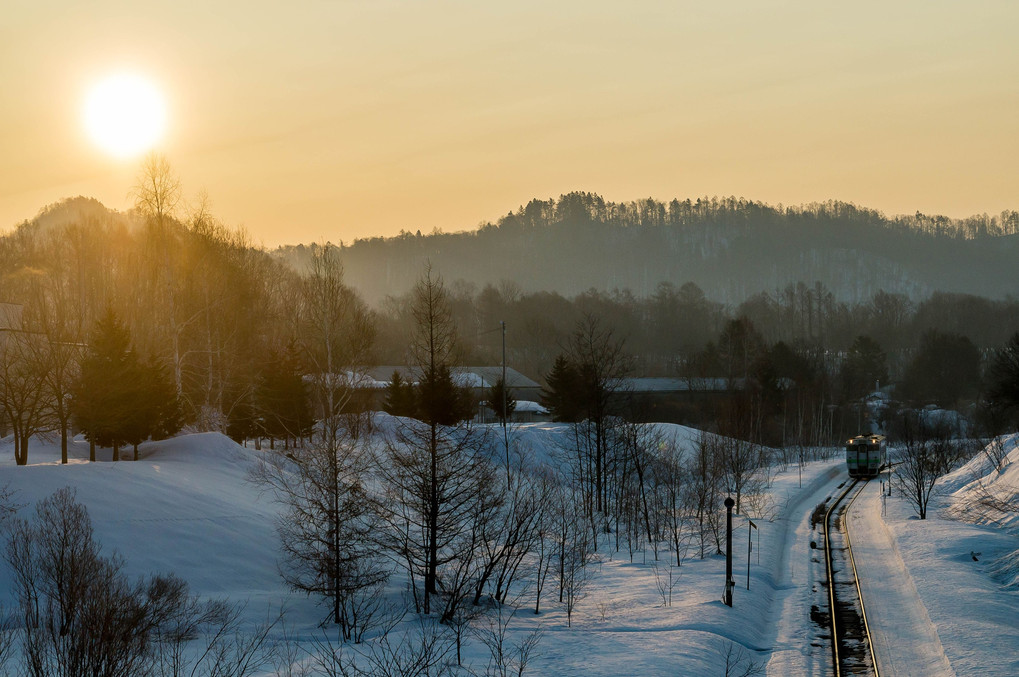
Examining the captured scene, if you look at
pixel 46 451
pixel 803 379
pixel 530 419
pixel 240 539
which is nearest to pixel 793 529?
pixel 240 539

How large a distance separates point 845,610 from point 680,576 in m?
6.07

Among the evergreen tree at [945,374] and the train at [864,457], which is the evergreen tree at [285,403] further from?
the evergreen tree at [945,374]

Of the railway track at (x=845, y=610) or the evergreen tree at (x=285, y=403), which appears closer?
the railway track at (x=845, y=610)

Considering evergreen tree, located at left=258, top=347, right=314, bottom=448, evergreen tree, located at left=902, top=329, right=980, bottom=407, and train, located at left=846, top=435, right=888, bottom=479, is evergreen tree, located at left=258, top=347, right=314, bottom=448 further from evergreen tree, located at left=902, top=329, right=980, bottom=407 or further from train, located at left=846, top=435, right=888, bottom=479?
evergreen tree, located at left=902, top=329, right=980, bottom=407

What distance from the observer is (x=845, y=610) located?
21484 mm

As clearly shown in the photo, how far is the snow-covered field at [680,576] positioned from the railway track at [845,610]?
0.36 metres

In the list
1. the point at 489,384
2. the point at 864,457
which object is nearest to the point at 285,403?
the point at 489,384

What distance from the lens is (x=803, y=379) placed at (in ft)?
282

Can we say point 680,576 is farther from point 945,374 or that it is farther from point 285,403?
point 945,374

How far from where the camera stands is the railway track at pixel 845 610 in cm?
1753

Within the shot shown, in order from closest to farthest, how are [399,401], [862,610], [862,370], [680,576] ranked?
Answer: 1. [862,610]
2. [680,576]
3. [399,401]
4. [862,370]

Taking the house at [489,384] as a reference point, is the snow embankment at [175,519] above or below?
below

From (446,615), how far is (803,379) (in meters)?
71.3

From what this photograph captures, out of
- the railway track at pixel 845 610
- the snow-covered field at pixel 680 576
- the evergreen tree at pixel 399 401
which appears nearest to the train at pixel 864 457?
the snow-covered field at pixel 680 576
